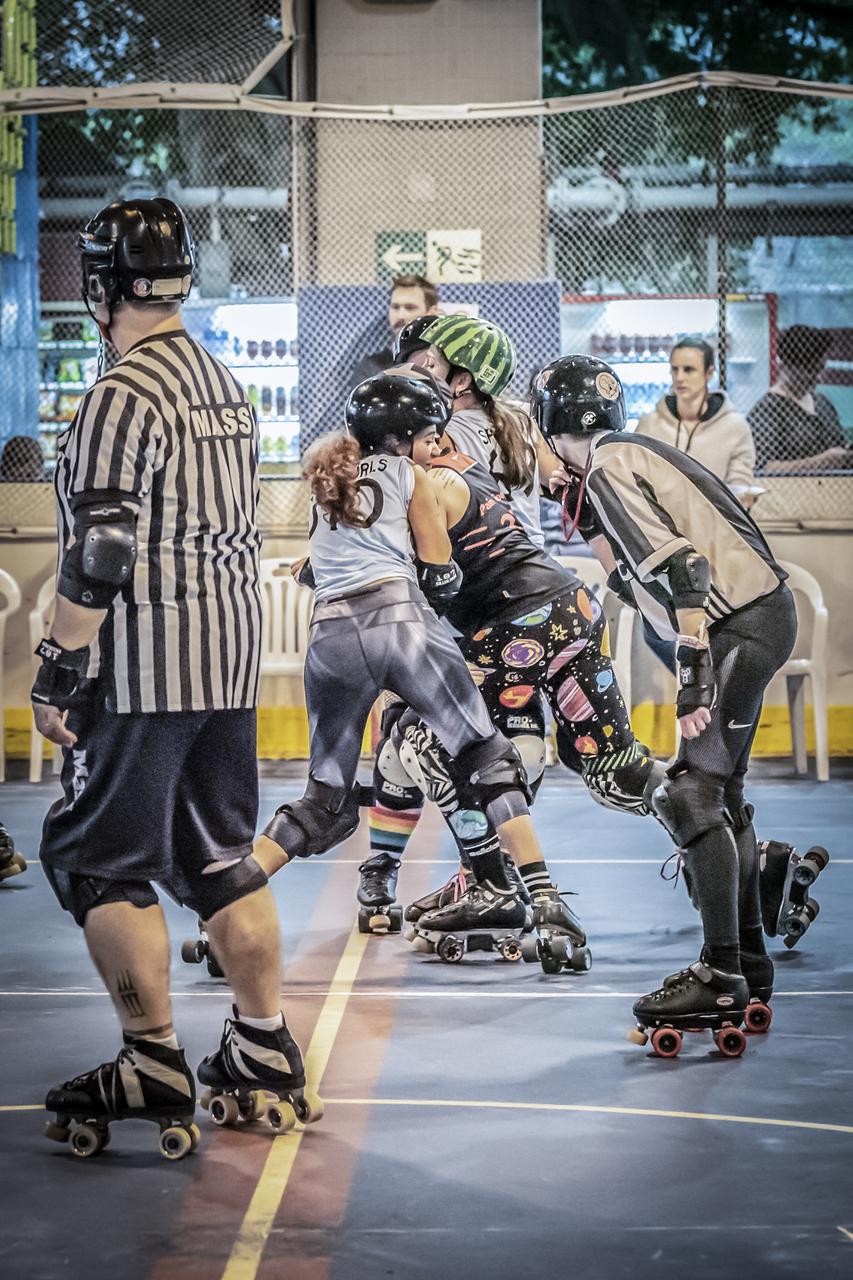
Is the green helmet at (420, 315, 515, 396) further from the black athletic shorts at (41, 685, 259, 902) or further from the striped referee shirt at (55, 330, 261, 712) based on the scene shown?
the black athletic shorts at (41, 685, 259, 902)

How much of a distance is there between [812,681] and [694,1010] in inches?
214

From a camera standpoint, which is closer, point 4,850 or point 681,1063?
point 681,1063

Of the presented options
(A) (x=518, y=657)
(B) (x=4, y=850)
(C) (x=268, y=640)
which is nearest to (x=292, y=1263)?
(A) (x=518, y=657)

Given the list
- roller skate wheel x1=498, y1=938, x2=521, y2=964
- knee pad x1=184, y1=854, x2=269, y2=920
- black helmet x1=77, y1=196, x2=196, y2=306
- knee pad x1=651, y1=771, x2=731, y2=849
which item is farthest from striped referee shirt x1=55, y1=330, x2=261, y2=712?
roller skate wheel x1=498, y1=938, x2=521, y2=964

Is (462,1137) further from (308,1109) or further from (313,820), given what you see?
(313,820)

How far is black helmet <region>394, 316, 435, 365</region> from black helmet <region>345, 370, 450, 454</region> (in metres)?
0.62

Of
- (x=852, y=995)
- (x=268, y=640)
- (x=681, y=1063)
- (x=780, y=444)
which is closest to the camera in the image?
(x=681, y=1063)

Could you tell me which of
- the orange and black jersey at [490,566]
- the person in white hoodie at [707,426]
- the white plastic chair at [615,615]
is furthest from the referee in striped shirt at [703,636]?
the person in white hoodie at [707,426]

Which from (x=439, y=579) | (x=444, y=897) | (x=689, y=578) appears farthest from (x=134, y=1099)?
(x=444, y=897)

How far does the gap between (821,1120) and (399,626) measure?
76.8 inches

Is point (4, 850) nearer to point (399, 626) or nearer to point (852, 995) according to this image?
point (399, 626)

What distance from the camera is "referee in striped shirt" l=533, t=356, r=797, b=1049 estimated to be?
14.3 ft

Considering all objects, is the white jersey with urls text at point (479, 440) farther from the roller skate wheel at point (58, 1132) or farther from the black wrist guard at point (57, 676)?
the roller skate wheel at point (58, 1132)

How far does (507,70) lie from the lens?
11.0 metres
